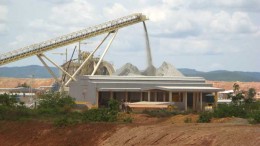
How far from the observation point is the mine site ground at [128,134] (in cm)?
2617

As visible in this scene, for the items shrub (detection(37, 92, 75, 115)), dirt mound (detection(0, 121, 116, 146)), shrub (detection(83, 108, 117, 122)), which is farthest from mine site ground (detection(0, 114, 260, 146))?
shrub (detection(37, 92, 75, 115))

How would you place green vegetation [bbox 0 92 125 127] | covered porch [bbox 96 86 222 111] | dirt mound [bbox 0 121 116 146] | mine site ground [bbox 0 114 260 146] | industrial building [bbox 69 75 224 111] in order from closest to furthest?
mine site ground [bbox 0 114 260 146], dirt mound [bbox 0 121 116 146], green vegetation [bbox 0 92 125 127], covered porch [bbox 96 86 222 111], industrial building [bbox 69 75 224 111]

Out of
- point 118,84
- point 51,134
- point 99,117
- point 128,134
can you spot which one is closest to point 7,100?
point 99,117

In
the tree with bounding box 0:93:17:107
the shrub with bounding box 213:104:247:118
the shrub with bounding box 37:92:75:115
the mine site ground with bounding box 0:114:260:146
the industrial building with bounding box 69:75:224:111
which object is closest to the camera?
the mine site ground with bounding box 0:114:260:146

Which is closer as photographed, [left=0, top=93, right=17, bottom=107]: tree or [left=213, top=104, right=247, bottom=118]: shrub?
[left=213, top=104, right=247, bottom=118]: shrub

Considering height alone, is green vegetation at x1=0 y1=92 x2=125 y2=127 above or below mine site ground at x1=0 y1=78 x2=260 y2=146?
above

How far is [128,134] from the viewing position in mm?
31859

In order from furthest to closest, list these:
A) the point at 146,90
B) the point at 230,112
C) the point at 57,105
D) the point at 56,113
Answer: the point at 146,90
the point at 57,105
the point at 56,113
the point at 230,112

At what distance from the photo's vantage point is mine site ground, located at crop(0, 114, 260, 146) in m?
26.2

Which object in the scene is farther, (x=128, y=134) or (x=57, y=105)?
(x=57, y=105)

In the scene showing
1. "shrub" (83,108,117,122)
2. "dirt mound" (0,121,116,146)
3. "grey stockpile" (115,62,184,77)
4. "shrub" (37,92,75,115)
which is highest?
"grey stockpile" (115,62,184,77)

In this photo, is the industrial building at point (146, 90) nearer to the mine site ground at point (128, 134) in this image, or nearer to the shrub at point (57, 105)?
the shrub at point (57, 105)

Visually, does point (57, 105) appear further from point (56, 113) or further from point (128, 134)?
point (128, 134)

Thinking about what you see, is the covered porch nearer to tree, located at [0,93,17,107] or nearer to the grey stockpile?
the grey stockpile
